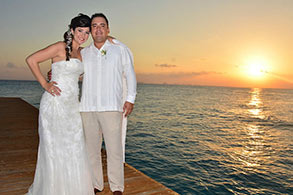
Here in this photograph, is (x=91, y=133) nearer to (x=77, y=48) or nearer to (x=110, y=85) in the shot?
(x=110, y=85)

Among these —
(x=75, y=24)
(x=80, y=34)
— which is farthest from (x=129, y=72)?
(x=75, y=24)

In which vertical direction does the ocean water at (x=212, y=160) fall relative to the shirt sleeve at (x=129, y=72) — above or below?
below

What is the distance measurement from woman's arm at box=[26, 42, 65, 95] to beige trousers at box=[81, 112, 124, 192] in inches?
20.3

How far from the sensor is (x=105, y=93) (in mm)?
2799

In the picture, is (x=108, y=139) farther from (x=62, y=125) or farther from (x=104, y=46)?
(x=104, y=46)

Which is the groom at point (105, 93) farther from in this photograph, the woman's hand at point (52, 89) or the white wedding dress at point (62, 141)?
the woman's hand at point (52, 89)

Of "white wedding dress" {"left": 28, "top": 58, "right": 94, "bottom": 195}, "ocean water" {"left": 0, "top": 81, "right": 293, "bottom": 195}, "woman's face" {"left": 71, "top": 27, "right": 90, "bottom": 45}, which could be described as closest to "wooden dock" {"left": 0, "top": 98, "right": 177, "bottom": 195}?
"white wedding dress" {"left": 28, "top": 58, "right": 94, "bottom": 195}

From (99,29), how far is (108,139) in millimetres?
1410

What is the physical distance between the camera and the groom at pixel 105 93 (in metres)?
2.79

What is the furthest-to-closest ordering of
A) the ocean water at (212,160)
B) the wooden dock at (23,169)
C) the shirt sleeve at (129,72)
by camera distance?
1. the ocean water at (212,160)
2. the wooden dock at (23,169)
3. the shirt sleeve at (129,72)

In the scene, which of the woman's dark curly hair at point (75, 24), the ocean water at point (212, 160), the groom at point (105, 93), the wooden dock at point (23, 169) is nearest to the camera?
the woman's dark curly hair at point (75, 24)

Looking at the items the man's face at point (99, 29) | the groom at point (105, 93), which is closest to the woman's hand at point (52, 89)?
the groom at point (105, 93)

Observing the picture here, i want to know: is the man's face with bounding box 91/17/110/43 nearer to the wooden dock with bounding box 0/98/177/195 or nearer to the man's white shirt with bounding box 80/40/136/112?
the man's white shirt with bounding box 80/40/136/112

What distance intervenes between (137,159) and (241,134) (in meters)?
9.21
